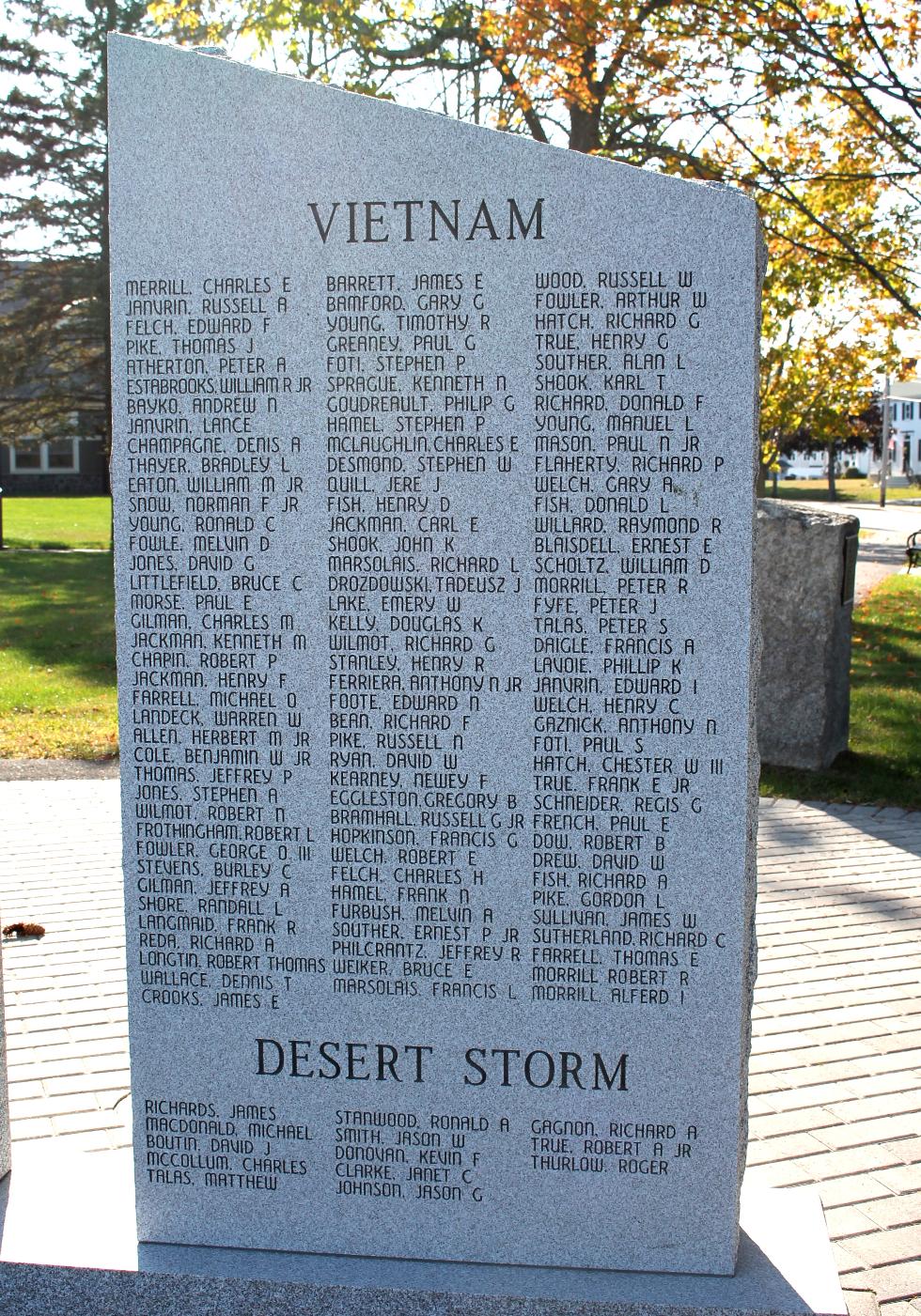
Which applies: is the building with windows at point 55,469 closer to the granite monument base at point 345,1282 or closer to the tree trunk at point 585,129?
the tree trunk at point 585,129

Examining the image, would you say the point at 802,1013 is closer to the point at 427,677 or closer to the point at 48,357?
the point at 427,677

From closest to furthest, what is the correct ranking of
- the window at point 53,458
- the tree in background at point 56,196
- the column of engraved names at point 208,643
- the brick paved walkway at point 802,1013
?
the column of engraved names at point 208,643
the brick paved walkway at point 802,1013
the tree in background at point 56,196
the window at point 53,458

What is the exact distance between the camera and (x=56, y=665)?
13.1 meters

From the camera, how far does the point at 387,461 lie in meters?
2.94

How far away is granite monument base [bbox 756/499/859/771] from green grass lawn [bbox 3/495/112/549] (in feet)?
61.6

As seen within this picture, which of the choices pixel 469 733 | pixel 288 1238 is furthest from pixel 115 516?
pixel 288 1238

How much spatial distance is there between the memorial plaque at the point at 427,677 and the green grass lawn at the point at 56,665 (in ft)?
22.2

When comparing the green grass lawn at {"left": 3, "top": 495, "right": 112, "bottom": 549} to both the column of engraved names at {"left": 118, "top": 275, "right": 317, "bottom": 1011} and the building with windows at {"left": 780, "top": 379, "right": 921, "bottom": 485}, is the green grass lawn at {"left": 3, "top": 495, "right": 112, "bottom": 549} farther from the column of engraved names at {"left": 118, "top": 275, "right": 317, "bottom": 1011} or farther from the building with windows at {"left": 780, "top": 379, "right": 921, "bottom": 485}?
the building with windows at {"left": 780, "top": 379, "right": 921, "bottom": 485}

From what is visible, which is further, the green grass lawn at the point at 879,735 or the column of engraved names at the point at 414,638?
the green grass lawn at the point at 879,735

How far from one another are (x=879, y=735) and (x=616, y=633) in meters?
7.53

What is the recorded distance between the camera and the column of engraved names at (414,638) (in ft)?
9.56

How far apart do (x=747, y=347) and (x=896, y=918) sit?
3894mm

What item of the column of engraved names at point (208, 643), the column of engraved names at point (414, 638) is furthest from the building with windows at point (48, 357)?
A: the column of engraved names at point (414, 638)

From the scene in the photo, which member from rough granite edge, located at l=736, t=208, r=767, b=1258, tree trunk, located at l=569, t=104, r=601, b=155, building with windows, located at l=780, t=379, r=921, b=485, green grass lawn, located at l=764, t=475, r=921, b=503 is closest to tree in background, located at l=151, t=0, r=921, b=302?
tree trunk, located at l=569, t=104, r=601, b=155
